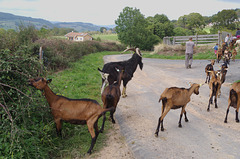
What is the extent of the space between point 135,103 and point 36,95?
4.16 m

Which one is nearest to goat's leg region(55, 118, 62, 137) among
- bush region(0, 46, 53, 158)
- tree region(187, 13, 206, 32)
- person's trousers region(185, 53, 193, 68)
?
bush region(0, 46, 53, 158)

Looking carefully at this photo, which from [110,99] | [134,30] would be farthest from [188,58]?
[134,30]

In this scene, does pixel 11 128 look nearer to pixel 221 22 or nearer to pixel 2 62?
pixel 2 62

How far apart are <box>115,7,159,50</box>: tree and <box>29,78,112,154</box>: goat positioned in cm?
4218

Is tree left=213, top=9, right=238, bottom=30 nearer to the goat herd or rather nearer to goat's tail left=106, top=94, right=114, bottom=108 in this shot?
the goat herd

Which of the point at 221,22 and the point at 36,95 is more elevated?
the point at 221,22

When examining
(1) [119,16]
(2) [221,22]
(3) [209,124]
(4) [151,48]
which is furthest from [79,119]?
(2) [221,22]

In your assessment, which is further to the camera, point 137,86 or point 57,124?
point 137,86

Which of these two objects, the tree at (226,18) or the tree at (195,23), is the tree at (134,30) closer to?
the tree at (195,23)

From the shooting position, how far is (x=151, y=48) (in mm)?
48125

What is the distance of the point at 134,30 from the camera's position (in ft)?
151

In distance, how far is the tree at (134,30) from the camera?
4594 centimetres

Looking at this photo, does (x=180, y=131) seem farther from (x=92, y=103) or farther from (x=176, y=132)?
(x=92, y=103)

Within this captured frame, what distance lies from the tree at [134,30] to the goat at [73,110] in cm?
4218
